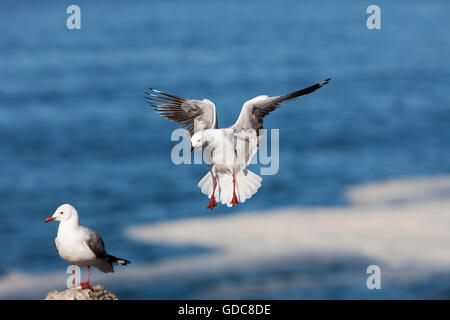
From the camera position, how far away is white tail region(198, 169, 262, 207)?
8023mm

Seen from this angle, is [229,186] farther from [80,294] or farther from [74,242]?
[80,294]

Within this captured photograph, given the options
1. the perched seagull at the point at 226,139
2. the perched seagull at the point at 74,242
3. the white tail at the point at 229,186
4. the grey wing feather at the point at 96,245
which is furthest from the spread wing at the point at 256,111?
the grey wing feather at the point at 96,245

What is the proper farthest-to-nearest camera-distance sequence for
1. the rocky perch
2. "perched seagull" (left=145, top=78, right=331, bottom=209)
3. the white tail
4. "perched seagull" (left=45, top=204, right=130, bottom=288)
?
the rocky perch → "perched seagull" (left=45, top=204, right=130, bottom=288) → the white tail → "perched seagull" (left=145, top=78, right=331, bottom=209)

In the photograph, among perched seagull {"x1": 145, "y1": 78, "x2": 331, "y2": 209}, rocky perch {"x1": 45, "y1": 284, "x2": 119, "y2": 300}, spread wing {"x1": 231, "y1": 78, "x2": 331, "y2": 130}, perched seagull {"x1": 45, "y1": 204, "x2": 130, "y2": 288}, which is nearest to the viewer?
perched seagull {"x1": 145, "y1": 78, "x2": 331, "y2": 209}

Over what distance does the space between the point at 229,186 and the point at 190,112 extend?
3.85ft

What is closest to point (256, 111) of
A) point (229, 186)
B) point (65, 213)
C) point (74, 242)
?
point (229, 186)

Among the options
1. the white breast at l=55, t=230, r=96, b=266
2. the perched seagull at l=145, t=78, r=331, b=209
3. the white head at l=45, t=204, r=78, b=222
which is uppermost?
the perched seagull at l=145, t=78, r=331, b=209

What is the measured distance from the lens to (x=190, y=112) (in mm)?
8789

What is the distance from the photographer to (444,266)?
41906 mm

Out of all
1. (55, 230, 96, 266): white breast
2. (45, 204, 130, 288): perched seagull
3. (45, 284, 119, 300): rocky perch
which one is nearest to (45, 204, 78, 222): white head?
(45, 204, 130, 288): perched seagull

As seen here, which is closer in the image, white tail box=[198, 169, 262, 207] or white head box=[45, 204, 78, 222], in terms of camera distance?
white tail box=[198, 169, 262, 207]

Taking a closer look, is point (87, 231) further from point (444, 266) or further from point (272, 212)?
point (272, 212)

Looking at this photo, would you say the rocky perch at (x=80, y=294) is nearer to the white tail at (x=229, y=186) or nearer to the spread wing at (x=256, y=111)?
the white tail at (x=229, y=186)

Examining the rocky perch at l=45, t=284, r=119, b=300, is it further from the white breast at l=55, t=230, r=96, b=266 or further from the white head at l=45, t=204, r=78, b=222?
the white head at l=45, t=204, r=78, b=222
